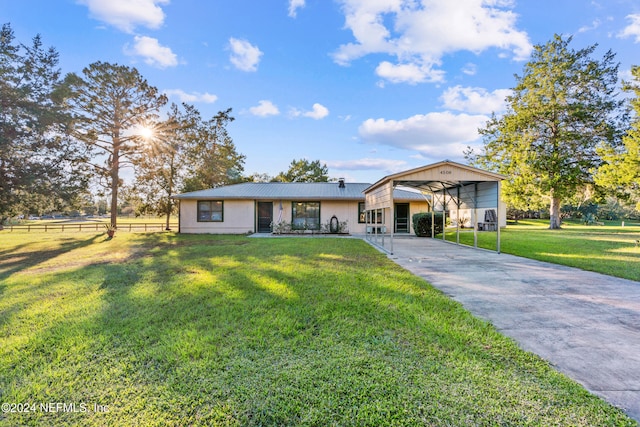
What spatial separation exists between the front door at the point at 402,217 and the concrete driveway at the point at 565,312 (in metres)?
9.43

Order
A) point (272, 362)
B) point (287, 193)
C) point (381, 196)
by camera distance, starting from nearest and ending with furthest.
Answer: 1. point (272, 362)
2. point (381, 196)
3. point (287, 193)

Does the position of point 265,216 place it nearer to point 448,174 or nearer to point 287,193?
point 287,193

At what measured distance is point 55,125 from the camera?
40.9 feet

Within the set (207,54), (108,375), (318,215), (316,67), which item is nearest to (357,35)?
(316,67)

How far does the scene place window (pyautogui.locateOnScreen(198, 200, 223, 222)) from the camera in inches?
655

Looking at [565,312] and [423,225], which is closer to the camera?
[565,312]

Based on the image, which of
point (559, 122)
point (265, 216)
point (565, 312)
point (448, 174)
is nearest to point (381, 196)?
point (448, 174)

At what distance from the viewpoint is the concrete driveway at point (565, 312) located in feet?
7.46

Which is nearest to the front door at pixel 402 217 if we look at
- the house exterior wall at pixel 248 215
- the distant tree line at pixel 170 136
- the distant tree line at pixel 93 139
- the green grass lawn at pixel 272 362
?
the house exterior wall at pixel 248 215

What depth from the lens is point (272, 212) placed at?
16719 mm

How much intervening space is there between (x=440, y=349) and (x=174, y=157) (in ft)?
81.6

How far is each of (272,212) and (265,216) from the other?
21.2 inches

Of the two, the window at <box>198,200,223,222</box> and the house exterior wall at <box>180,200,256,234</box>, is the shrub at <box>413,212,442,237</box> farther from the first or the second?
the window at <box>198,200,223,222</box>

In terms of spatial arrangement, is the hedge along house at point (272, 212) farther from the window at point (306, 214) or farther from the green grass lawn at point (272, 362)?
the green grass lawn at point (272, 362)
